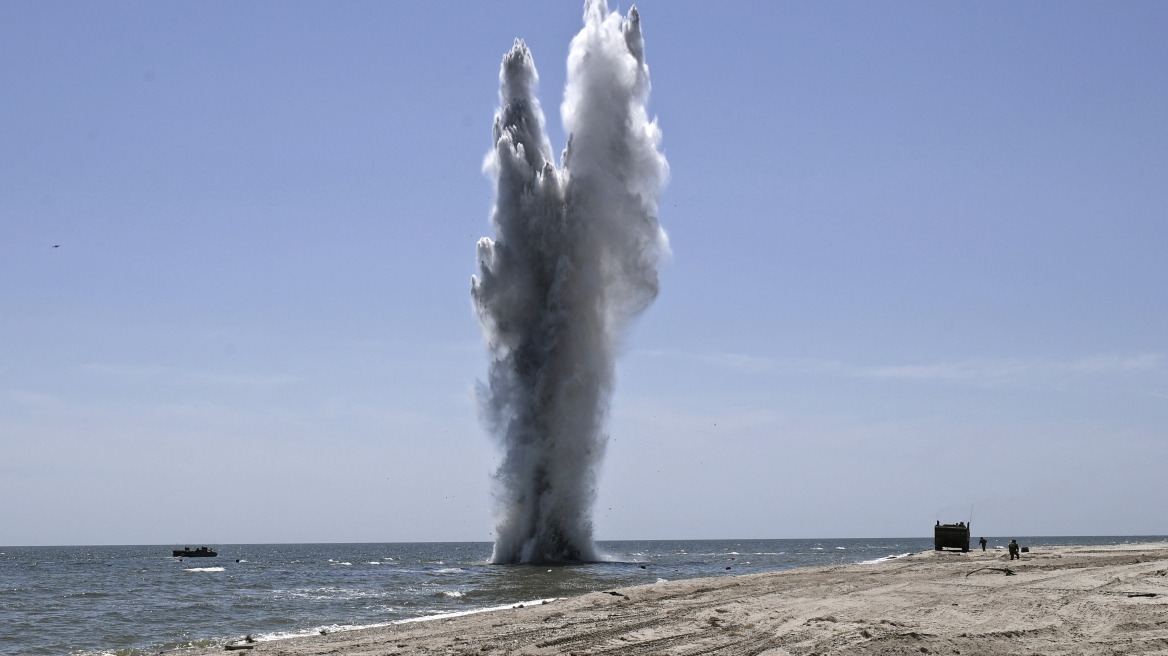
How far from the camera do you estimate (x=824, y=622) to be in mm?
19062

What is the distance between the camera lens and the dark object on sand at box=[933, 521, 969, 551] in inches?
2088

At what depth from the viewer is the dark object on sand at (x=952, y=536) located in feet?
174

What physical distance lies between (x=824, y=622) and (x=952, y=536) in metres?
38.4

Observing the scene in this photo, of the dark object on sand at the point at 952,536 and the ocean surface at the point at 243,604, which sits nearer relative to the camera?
the ocean surface at the point at 243,604

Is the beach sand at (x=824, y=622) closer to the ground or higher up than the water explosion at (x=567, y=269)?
closer to the ground

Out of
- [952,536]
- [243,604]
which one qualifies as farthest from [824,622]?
[952,536]

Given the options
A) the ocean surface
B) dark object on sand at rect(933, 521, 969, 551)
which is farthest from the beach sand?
dark object on sand at rect(933, 521, 969, 551)

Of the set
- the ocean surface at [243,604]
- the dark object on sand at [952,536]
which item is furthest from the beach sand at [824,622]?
the dark object on sand at [952,536]

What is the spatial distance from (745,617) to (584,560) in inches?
1412

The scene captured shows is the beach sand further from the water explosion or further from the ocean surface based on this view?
the water explosion

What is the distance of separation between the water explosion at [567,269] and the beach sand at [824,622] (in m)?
25.8

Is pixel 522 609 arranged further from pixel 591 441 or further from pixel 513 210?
pixel 513 210

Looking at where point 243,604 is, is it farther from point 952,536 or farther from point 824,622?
point 952,536

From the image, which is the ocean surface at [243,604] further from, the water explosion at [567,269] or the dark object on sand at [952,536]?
the dark object on sand at [952,536]
